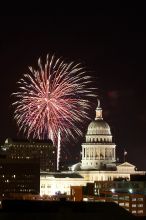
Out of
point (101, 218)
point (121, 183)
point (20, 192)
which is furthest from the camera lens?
point (20, 192)

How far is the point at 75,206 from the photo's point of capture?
1946 inches

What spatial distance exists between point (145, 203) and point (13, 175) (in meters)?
60.5

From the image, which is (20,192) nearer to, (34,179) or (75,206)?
(34,179)

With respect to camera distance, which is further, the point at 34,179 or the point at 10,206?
the point at 34,179

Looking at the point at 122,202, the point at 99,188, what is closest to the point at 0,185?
the point at 99,188

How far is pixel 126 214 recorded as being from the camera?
48.8 meters

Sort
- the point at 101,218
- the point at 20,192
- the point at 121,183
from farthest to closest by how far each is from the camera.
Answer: the point at 20,192 → the point at 121,183 → the point at 101,218

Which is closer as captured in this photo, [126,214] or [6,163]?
[126,214]

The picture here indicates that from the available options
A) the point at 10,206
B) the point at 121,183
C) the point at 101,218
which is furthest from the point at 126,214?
the point at 121,183

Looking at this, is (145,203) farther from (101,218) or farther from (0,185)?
(101,218)

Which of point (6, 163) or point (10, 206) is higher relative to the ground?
point (6, 163)

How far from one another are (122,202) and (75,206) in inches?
3038

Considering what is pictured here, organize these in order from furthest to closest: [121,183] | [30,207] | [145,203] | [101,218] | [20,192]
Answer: [20,192], [121,183], [145,203], [30,207], [101,218]

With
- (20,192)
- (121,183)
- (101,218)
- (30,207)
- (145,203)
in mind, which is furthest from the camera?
(20,192)
